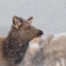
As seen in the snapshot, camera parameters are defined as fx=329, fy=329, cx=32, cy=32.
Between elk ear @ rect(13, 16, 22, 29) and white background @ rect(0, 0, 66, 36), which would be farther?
white background @ rect(0, 0, 66, 36)

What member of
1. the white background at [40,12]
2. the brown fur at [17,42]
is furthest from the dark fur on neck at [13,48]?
the white background at [40,12]

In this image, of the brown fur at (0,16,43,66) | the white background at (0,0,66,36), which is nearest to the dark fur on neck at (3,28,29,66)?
the brown fur at (0,16,43,66)

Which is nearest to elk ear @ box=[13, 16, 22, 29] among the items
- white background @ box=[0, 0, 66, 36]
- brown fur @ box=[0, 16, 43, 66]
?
brown fur @ box=[0, 16, 43, 66]

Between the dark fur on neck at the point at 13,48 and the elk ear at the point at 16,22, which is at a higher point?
the elk ear at the point at 16,22

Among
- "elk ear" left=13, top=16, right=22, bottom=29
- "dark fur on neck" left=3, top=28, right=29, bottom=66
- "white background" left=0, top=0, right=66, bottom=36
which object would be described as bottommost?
"dark fur on neck" left=3, top=28, right=29, bottom=66

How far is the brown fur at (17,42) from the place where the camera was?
232 centimetres

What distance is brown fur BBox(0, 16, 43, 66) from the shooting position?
232 cm

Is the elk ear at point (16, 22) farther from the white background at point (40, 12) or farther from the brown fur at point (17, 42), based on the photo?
the white background at point (40, 12)

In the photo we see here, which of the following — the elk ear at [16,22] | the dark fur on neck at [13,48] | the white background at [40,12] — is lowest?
the dark fur on neck at [13,48]

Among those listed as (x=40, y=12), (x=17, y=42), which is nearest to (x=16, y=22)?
(x=17, y=42)

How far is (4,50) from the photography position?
2371mm

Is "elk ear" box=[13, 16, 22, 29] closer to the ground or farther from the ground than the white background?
closer to the ground

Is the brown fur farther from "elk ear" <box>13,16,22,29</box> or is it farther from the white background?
the white background

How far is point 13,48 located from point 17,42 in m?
0.05
